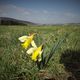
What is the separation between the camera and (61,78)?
4.96 ft

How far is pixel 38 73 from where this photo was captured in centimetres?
152

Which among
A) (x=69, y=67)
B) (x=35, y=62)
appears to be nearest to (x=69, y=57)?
(x=69, y=67)

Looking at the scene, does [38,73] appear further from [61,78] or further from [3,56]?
[3,56]

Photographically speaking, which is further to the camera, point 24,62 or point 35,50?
point 24,62

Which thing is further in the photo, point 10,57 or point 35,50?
point 10,57

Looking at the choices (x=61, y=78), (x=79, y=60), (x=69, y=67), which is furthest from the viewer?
(x=79, y=60)

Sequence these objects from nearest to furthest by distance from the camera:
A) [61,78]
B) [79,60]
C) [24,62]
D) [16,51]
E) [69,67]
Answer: [61,78] < [24,62] < [69,67] < [16,51] < [79,60]

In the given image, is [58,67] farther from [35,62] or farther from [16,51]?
[16,51]

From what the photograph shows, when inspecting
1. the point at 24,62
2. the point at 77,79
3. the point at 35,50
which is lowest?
the point at 77,79

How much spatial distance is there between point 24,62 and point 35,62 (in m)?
0.10

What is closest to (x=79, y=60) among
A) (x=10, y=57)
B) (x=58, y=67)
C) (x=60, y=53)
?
(x=60, y=53)

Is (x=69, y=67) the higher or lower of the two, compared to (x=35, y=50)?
lower

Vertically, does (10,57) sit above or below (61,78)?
above

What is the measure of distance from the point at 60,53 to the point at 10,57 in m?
0.76
